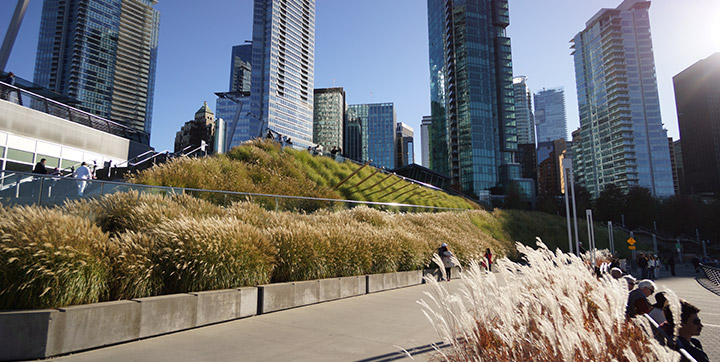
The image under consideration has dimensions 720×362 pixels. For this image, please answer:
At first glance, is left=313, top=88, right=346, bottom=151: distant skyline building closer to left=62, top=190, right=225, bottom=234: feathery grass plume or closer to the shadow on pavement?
left=62, top=190, right=225, bottom=234: feathery grass plume

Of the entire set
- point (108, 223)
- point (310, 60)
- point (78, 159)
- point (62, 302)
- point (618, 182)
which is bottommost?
point (62, 302)

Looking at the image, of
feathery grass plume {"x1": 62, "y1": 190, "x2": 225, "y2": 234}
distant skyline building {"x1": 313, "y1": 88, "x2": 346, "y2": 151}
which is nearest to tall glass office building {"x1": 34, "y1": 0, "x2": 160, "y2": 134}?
distant skyline building {"x1": 313, "y1": 88, "x2": 346, "y2": 151}

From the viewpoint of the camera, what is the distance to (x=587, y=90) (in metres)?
162

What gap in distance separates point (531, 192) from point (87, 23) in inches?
7422

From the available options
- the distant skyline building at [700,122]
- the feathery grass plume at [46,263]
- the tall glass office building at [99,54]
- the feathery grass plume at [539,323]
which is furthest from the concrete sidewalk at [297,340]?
the distant skyline building at [700,122]

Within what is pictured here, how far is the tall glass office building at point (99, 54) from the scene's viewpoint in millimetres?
149625

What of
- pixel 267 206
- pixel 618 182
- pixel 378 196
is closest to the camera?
pixel 267 206

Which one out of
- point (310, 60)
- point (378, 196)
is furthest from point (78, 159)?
point (310, 60)

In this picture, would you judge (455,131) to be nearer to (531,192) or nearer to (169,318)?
(531,192)

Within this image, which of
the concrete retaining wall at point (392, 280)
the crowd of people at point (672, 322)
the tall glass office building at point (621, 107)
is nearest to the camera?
the crowd of people at point (672, 322)

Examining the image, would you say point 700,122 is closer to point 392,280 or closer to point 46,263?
point 392,280

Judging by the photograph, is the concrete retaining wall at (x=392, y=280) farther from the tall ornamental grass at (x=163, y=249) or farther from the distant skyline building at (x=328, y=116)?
the distant skyline building at (x=328, y=116)

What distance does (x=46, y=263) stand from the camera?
14.2 feet

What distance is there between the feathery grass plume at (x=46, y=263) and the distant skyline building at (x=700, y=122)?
196857 mm
